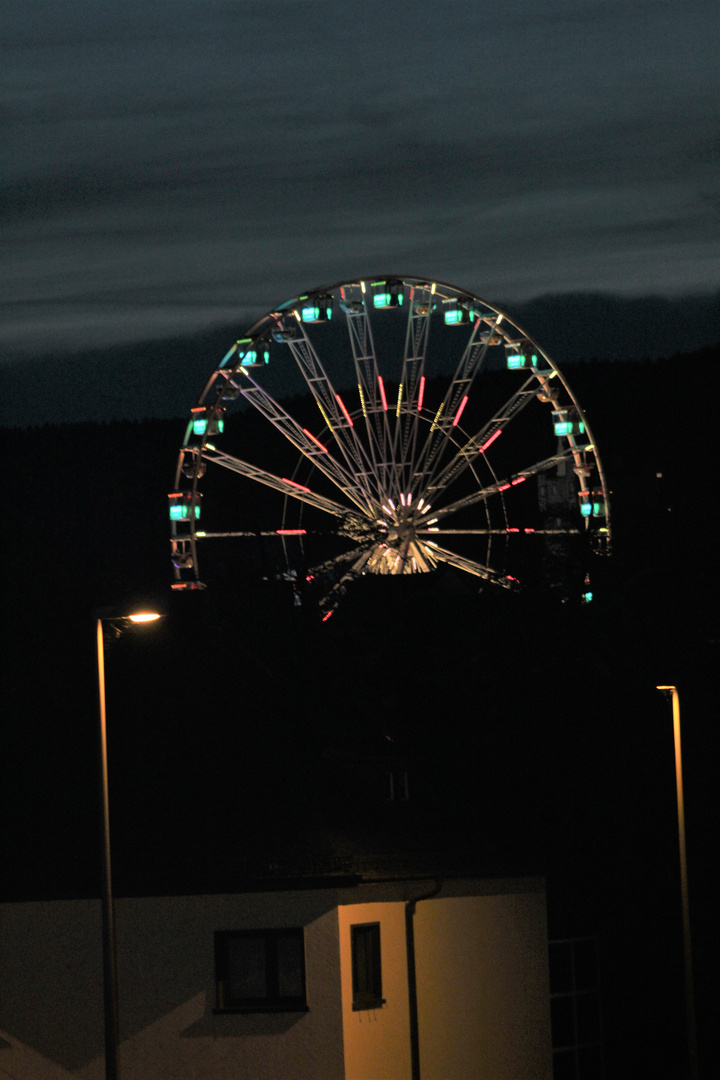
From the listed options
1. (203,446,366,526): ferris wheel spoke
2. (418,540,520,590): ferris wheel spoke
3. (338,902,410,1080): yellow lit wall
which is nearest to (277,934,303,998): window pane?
(338,902,410,1080): yellow lit wall

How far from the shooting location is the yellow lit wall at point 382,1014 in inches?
768

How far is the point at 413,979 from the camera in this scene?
66.4 ft

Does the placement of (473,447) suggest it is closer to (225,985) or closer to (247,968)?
(247,968)

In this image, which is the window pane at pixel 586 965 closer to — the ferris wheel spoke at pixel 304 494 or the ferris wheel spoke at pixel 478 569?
the ferris wheel spoke at pixel 478 569

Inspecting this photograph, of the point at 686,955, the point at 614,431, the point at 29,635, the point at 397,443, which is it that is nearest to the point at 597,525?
the point at 397,443

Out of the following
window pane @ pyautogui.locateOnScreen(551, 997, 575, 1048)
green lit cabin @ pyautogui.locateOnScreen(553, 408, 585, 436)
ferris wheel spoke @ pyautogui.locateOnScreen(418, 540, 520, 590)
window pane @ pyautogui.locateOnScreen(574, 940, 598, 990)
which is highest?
green lit cabin @ pyautogui.locateOnScreen(553, 408, 585, 436)

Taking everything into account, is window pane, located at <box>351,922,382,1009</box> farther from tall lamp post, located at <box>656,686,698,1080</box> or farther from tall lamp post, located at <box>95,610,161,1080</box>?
tall lamp post, located at <box>95,610,161,1080</box>

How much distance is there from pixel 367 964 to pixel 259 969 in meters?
1.35

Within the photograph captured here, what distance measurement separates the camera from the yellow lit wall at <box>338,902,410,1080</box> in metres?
19.5

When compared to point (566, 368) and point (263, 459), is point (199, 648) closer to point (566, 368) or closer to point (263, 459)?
point (263, 459)

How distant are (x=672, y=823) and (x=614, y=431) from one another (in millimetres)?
70617

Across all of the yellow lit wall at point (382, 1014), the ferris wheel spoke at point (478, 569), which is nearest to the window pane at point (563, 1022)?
the yellow lit wall at point (382, 1014)

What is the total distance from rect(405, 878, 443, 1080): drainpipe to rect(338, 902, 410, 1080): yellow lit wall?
0.20ft

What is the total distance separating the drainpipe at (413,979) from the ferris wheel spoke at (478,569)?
32.9 ft
